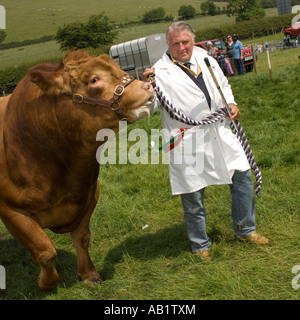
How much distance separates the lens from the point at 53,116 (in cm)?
350

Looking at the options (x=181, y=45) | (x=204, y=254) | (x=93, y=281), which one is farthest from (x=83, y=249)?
(x=181, y=45)

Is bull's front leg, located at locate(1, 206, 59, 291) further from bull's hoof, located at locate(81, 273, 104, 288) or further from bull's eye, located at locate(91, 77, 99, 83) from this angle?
bull's eye, located at locate(91, 77, 99, 83)

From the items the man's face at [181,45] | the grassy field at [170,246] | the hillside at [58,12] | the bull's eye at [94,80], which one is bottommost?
the grassy field at [170,246]

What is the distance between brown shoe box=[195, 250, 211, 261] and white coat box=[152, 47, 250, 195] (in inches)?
23.2

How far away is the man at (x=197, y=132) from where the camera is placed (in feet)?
12.9

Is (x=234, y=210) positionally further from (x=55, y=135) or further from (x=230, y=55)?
(x=230, y=55)

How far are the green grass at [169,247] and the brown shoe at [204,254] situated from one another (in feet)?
0.23

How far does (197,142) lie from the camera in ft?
13.1

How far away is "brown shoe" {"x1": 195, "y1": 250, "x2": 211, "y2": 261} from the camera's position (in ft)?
13.2

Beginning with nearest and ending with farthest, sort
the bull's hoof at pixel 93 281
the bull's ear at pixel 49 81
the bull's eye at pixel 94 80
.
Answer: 1. the bull's ear at pixel 49 81
2. the bull's eye at pixel 94 80
3. the bull's hoof at pixel 93 281

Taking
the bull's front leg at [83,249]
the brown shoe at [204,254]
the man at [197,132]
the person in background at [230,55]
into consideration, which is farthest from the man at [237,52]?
the bull's front leg at [83,249]

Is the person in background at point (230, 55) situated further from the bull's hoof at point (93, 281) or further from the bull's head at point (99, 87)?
the bull's head at point (99, 87)

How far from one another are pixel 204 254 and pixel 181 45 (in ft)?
6.07
